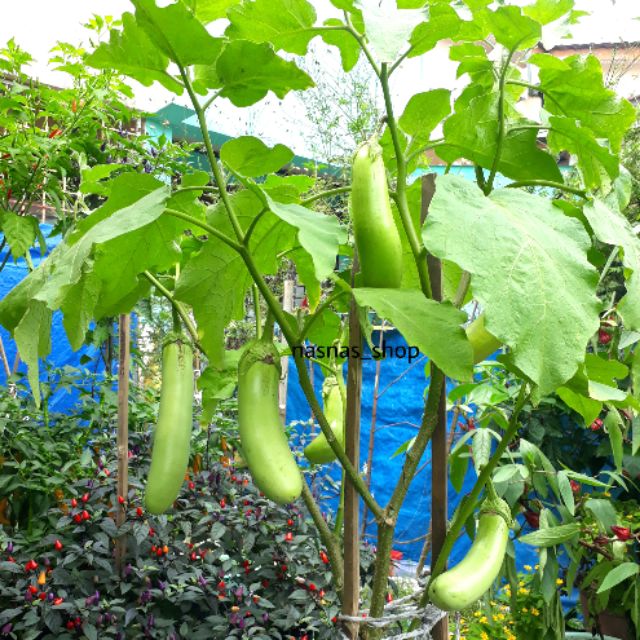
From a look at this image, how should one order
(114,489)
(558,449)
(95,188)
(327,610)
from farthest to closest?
(558,449), (114,489), (327,610), (95,188)

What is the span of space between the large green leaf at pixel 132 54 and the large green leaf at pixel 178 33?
0.09 ft

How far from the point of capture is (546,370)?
18.6 inches

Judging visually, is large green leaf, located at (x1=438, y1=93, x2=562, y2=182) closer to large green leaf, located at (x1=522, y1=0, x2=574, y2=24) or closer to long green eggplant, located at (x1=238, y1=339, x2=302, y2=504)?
large green leaf, located at (x1=522, y1=0, x2=574, y2=24)

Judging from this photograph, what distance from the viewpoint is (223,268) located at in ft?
2.54

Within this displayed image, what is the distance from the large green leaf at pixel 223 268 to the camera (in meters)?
0.76

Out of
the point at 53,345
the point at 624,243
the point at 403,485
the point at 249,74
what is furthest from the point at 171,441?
the point at 53,345

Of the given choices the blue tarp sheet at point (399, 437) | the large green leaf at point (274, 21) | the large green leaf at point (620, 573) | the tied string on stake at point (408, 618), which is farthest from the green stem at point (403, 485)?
the blue tarp sheet at point (399, 437)

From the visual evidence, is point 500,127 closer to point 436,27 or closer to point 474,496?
point 436,27

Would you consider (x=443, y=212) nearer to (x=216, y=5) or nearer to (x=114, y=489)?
(x=216, y=5)

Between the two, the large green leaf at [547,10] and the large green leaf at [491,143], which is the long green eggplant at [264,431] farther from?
the large green leaf at [547,10]

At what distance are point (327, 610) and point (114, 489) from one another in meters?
0.62

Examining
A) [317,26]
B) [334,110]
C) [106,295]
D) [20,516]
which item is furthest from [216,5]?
[334,110]

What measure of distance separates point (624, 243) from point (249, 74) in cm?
38

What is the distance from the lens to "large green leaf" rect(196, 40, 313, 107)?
59 cm
